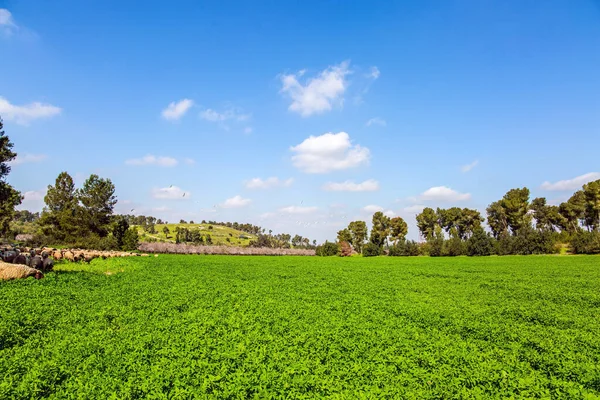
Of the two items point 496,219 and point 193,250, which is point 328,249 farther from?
point 496,219

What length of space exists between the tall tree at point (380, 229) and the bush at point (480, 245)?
34.8 metres

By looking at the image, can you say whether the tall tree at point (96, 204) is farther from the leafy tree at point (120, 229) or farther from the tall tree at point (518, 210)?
the tall tree at point (518, 210)

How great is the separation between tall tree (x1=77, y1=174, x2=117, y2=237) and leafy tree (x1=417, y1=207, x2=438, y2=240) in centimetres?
10190

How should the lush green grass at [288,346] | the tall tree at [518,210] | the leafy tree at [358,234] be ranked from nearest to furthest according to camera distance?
the lush green grass at [288,346]
the tall tree at [518,210]
the leafy tree at [358,234]

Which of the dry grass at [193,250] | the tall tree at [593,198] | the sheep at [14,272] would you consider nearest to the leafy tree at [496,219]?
the tall tree at [593,198]

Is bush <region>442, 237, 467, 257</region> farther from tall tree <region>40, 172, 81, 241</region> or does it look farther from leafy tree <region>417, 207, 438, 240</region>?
tall tree <region>40, 172, 81, 241</region>

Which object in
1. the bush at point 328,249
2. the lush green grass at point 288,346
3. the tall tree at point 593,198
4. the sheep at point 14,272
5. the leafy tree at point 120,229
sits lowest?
the bush at point 328,249

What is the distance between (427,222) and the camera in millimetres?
123750

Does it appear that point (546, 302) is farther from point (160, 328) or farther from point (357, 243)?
point (357, 243)

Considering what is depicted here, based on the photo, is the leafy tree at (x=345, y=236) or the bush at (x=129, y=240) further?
the leafy tree at (x=345, y=236)

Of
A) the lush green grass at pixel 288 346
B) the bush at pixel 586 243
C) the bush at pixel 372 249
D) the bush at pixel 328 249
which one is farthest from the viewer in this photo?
the bush at pixel 328 249

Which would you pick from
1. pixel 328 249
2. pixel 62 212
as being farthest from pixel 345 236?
pixel 62 212

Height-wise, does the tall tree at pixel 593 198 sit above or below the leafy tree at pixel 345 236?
above

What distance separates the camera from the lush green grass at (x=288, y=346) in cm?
764
